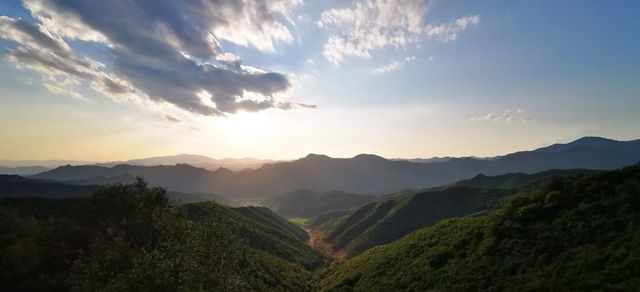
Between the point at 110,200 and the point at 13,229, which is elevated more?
the point at 110,200

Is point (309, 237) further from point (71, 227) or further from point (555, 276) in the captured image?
point (555, 276)

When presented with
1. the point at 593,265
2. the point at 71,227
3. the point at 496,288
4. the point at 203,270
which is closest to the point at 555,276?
the point at 593,265

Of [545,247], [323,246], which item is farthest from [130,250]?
[323,246]

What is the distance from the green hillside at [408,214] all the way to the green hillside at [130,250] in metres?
64.7

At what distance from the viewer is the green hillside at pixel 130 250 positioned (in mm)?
26594

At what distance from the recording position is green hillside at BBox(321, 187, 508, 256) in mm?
124812

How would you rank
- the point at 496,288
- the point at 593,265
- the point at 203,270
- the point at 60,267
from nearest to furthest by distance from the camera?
the point at 203,270 → the point at 593,265 → the point at 496,288 → the point at 60,267

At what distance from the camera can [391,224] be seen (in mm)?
133125

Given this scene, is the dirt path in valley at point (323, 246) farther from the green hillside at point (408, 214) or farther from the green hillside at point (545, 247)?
the green hillside at point (545, 247)

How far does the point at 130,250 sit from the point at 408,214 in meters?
116

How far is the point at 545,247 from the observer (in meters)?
36.2

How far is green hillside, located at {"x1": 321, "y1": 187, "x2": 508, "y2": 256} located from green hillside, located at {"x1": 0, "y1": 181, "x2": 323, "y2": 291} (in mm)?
64699

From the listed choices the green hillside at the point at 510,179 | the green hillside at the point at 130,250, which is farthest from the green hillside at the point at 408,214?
the green hillside at the point at 130,250

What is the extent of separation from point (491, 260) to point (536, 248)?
5.08m
